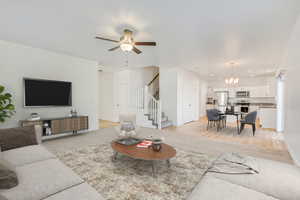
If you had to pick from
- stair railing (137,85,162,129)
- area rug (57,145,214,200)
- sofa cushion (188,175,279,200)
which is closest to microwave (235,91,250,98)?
stair railing (137,85,162,129)

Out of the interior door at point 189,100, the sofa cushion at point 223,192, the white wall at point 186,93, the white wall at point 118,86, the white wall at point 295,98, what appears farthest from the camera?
the interior door at point 189,100

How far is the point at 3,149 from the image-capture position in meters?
2.06

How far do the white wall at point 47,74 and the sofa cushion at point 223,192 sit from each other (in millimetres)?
4565

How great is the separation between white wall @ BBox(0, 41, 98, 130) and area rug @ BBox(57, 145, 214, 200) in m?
1.87

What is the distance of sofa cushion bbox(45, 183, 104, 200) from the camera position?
1.10 metres

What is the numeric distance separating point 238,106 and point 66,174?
9.25 m

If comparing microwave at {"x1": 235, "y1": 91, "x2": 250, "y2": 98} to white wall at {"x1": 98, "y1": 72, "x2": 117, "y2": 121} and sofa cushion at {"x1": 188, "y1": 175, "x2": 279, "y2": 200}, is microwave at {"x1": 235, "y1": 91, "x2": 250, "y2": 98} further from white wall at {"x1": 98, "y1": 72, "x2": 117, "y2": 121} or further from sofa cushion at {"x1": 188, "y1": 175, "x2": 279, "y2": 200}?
sofa cushion at {"x1": 188, "y1": 175, "x2": 279, "y2": 200}

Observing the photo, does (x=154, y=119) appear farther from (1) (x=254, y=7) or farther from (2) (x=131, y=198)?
(1) (x=254, y=7)

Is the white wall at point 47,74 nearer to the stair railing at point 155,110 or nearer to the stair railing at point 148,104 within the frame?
the stair railing at point 148,104

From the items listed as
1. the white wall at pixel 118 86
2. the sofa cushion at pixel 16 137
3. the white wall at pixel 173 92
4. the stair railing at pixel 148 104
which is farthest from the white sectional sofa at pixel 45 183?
the white wall at pixel 173 92

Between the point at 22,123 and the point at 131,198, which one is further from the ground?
the point at 22,123

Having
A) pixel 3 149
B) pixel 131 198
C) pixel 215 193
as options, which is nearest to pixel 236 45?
pixel 215 193

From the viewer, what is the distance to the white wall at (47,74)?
347cm

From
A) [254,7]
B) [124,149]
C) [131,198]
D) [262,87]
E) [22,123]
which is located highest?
[254,7]
